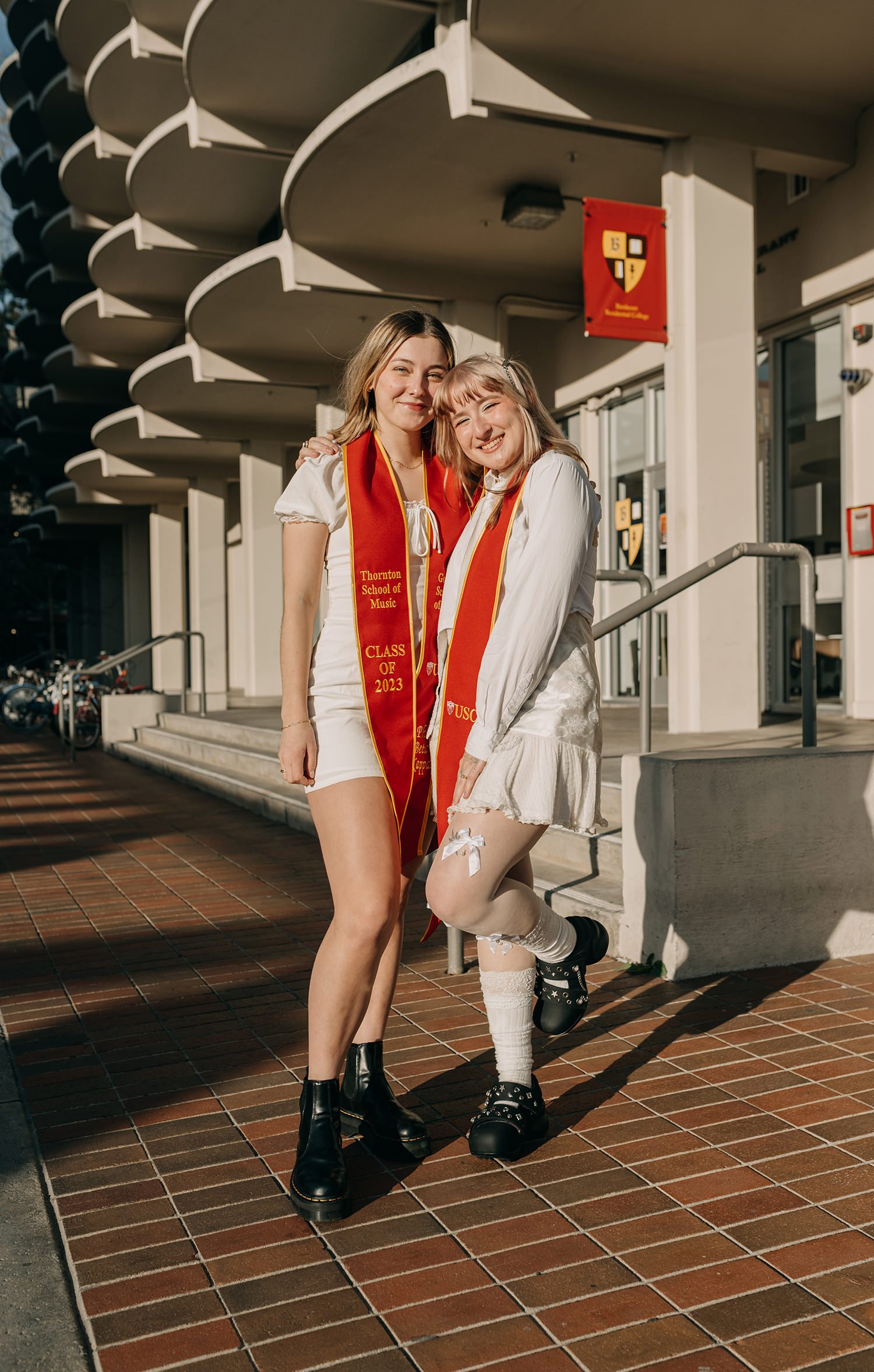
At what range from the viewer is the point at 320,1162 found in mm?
2812

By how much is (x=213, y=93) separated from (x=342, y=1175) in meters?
13.3

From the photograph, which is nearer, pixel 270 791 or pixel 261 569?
pixel 270 791

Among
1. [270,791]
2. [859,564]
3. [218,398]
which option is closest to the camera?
[859,564]

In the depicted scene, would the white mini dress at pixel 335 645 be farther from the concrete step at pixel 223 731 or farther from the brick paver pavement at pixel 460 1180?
the concrete step at pixel 223 731

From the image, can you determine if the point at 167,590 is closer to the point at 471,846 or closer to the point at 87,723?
the point at 87,723

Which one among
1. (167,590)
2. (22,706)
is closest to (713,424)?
(22,706)

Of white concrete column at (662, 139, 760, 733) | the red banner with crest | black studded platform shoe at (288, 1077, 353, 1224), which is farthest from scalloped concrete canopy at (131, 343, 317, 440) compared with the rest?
black studded platform shoe at (288, 1077, 353, 1224)

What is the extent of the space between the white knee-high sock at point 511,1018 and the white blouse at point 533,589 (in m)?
0.66

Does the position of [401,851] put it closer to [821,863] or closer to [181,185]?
[821,863]

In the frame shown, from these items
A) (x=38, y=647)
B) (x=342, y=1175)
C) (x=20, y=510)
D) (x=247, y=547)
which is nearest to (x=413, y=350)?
(x=342, y=1175)

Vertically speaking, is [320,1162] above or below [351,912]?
below

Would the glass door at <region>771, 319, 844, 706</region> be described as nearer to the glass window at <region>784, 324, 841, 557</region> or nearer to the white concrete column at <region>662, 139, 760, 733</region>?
the glass window at <region>784, 324, 841, 557</region>

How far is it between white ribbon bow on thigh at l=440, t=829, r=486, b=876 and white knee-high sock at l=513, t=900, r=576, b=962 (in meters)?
0.29

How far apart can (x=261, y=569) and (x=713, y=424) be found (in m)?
12.1
